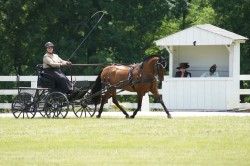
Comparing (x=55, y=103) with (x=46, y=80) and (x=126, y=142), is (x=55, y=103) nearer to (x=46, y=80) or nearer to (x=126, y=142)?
(x=46, y=80)

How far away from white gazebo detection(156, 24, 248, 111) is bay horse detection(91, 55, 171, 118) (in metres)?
4.94

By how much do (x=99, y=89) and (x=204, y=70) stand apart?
640 cm

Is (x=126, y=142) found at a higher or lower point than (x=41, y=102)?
lower

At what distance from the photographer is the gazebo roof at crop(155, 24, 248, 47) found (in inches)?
1158

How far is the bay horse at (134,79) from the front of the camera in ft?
78.9

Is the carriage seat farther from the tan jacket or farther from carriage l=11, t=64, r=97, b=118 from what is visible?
the tan jacket

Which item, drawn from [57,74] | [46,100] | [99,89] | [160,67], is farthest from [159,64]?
[46,100]

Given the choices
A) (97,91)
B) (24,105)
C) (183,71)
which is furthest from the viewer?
(183,71)

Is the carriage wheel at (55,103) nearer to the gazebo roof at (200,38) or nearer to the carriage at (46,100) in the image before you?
the carriage at (46,100)

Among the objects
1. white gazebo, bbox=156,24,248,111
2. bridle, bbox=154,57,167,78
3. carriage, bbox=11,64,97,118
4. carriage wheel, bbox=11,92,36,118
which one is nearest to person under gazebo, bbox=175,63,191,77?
white gazebo, bbox=156,24,248,111

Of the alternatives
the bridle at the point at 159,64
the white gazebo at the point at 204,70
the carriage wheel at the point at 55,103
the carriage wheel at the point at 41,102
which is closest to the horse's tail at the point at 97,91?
the carriage wheel at the point at 55,103

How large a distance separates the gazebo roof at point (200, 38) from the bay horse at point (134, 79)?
17.2ft

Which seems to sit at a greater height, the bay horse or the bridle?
the bridle

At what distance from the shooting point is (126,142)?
16.5 meters
